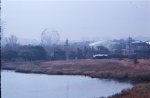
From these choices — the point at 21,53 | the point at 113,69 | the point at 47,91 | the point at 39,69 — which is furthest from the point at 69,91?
the point at 21,53

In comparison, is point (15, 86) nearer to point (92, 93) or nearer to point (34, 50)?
point (92, 93)

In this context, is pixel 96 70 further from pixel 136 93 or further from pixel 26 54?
pixel 136 93

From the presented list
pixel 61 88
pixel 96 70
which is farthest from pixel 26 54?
pixel 61 88

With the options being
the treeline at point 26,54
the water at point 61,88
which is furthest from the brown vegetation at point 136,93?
the treeline at point 26,54

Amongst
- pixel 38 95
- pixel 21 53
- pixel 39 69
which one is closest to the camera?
pixel 38 95

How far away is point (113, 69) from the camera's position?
1661cm

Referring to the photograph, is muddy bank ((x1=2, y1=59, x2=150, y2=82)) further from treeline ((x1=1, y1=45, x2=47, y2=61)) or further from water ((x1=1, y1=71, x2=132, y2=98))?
water ((x1=1, y1=71, x2=132, y2=98))

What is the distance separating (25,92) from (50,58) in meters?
12.5

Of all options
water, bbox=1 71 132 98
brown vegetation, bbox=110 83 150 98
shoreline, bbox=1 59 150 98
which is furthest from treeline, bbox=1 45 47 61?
brown vegetation, bbox=110 83 150 98

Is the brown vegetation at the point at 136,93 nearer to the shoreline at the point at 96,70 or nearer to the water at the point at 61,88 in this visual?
the water at the point at 61,88

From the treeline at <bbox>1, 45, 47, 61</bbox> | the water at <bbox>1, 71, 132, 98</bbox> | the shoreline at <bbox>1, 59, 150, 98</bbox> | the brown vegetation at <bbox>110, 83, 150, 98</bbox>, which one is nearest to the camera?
the brown vegetation at <bbox>110, 83, 150, 98</bbox>

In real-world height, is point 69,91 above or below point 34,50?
below

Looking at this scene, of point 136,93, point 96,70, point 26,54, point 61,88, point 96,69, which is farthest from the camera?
point 26,54

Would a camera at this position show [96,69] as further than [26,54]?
No
